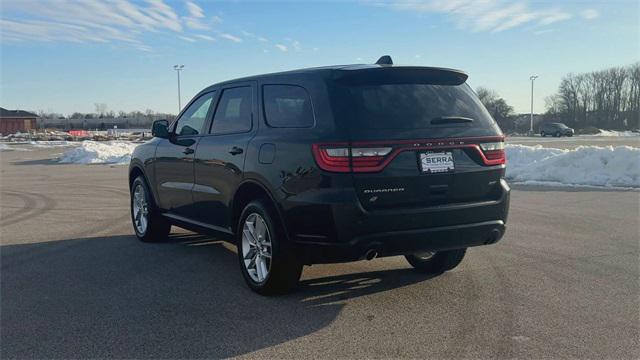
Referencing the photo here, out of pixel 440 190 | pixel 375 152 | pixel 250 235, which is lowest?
pixel 250 235

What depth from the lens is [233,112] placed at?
230 inches

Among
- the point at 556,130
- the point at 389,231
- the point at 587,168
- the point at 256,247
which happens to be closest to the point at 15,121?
the point at 556,130

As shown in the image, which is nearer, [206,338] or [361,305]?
[206,338]

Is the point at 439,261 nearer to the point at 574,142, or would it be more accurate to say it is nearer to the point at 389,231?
the point at 389,231

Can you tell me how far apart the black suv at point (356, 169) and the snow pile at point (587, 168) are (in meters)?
10.0

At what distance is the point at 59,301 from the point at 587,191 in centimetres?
1115

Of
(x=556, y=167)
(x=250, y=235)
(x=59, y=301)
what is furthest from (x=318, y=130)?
(x=556, y=167)

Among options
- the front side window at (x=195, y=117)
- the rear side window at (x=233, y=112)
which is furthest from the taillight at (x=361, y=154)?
the front side window at (x=195, y=117)

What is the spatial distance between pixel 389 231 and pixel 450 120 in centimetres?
109

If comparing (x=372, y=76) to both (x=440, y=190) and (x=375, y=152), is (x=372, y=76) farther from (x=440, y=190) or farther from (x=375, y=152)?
(x=440, y=190)

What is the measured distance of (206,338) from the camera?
4117 millimetres

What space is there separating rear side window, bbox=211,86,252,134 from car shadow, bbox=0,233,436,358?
149 centimetres

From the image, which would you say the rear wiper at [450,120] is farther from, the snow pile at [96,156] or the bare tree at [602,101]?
the bare tree at [602,101]

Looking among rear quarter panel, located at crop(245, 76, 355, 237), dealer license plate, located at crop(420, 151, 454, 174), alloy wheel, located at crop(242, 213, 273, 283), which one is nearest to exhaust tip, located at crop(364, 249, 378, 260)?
rear quarter panel, located at crop(245, 76, 355, 237)
